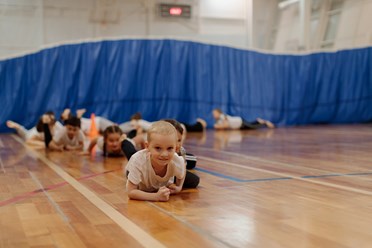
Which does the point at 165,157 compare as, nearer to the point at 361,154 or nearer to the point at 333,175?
the point at 333,175

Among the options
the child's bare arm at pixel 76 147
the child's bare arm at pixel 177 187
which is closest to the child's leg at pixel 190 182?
the child's bare arm at pixel 177 187

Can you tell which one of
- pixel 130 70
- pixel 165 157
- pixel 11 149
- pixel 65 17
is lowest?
pixel 11 149

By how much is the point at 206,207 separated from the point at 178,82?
8446 millimetres

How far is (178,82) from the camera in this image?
11.0m

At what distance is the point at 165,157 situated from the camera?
279 cm

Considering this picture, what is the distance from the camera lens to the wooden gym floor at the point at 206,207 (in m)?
2.05

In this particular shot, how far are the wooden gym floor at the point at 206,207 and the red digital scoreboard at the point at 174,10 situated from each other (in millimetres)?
10543

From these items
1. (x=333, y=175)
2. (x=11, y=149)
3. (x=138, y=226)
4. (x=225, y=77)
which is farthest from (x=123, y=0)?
(x=138, y=226)

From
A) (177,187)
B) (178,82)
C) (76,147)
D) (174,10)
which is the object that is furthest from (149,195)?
(174,10)

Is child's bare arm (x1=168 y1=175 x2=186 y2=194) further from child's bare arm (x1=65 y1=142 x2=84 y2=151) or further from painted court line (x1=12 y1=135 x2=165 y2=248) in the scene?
child's bare arm (x1=65 y1=142 x2=84 y2=151)

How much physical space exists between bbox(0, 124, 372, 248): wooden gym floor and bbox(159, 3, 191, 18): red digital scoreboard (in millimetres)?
10543

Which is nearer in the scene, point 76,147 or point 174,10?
point 76,147

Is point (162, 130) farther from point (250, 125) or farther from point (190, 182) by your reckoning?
point (250, 125)

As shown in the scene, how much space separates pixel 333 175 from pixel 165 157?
1566 mm
